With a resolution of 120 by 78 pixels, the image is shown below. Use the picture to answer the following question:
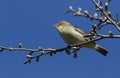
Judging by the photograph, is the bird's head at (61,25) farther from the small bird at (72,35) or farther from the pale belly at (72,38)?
the pale belly at (72,38)

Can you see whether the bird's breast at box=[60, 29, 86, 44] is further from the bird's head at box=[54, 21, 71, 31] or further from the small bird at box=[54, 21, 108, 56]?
the bird's head at box=[54, 21, 71, 31]

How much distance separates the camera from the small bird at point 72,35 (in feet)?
29.2

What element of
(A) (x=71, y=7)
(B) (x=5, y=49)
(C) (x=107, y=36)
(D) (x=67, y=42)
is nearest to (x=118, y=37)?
(C) (x=107, y=36)

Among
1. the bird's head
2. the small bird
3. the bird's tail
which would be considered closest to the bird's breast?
the small bird

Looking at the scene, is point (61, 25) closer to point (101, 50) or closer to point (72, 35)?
point (72, 35)

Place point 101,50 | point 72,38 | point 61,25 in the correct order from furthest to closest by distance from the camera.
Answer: point 61,25 → point 72,38 → point 101,50

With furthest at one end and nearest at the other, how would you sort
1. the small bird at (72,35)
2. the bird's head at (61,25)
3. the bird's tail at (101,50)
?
the bird's head at (61,25) < the small bird at (72,35) < the bird's tail at (101,50)

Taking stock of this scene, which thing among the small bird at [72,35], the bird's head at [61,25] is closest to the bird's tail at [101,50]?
the small bird at [72,35]

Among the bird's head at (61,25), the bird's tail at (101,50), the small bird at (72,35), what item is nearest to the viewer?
the bird's tail at (101,50)

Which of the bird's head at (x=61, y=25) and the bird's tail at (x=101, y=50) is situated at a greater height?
the bird's head at (x=61, y=25)

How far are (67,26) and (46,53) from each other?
12.5 ft

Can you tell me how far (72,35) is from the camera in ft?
30.0

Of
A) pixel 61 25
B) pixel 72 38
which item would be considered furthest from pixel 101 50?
pixel 61 25

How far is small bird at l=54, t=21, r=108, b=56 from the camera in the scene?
29.2 feet
